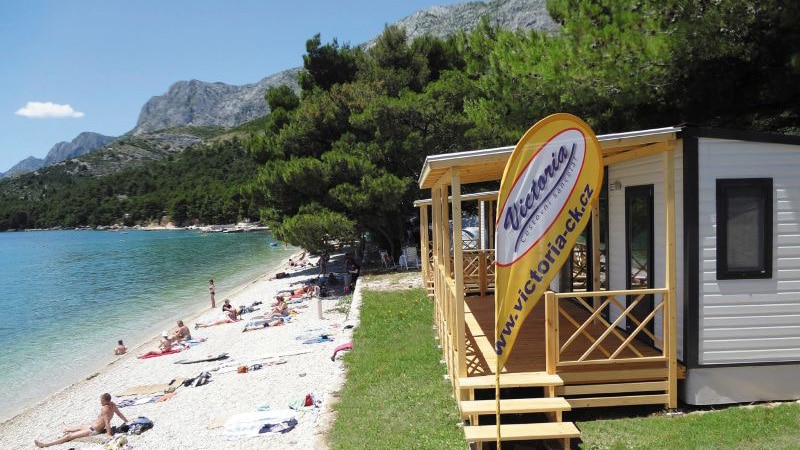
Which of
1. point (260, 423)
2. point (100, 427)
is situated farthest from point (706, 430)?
point (100, 427)

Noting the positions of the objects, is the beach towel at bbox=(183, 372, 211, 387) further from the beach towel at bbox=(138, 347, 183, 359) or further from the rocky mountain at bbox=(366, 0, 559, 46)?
the rocky mountain at bbox=(366, 0, 559, 46)

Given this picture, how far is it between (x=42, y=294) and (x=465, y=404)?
38.2m

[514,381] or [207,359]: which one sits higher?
[514,381]

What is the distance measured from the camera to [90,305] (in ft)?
91.0

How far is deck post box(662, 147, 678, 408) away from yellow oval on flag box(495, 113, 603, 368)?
163 cm

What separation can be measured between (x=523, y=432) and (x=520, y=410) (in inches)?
11.5

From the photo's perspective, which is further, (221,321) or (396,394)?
(221,321)

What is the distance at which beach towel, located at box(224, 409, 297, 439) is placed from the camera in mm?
7340

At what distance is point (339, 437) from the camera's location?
6.06m

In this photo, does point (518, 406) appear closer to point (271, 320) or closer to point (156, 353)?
point (271, 320)

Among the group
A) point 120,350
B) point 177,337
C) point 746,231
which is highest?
point 746,231

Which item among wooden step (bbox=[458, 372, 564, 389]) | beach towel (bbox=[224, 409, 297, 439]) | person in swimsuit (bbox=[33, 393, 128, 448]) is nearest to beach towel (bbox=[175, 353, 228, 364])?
person in swimsuit (bbox=[33, 393, 128, 448])

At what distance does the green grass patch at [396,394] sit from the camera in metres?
5.81

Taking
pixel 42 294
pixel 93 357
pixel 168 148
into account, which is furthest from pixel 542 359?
pixel 168 148
